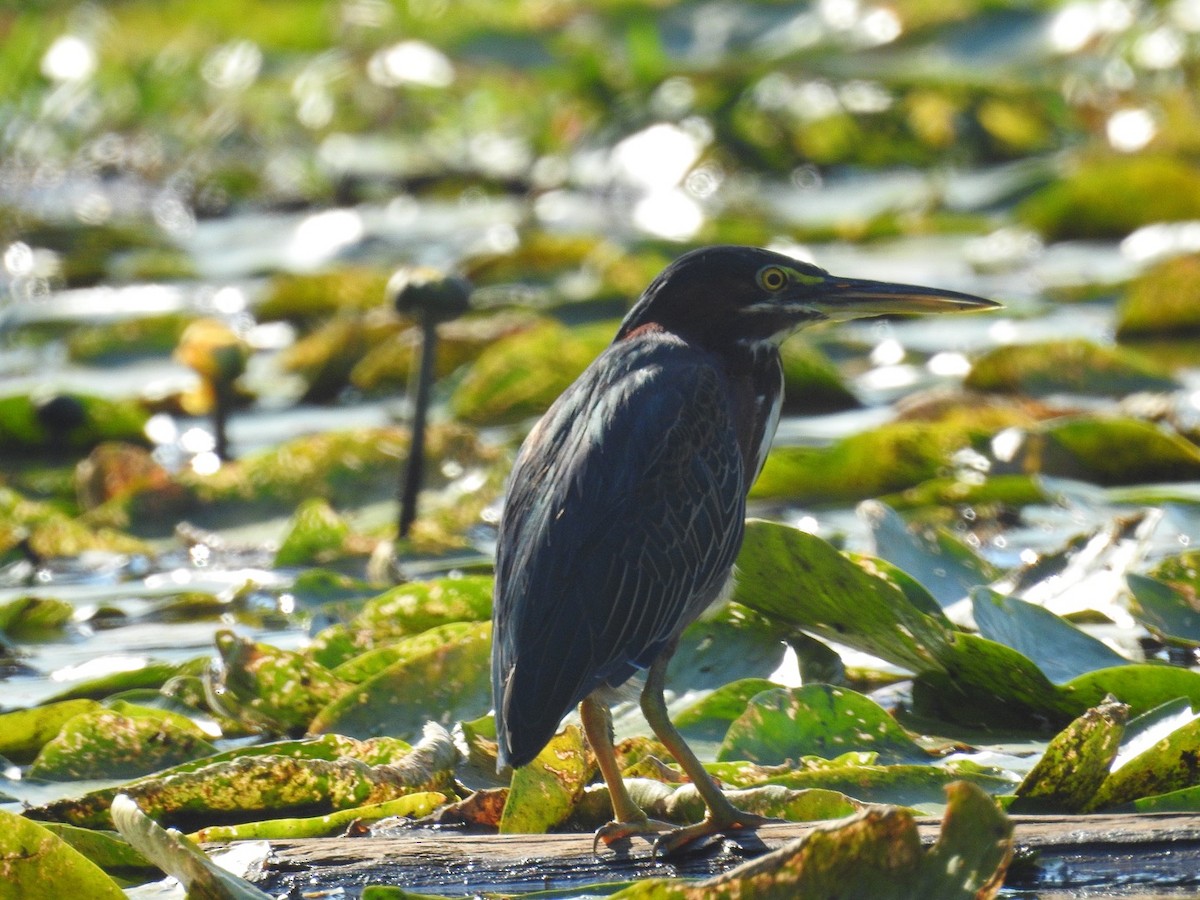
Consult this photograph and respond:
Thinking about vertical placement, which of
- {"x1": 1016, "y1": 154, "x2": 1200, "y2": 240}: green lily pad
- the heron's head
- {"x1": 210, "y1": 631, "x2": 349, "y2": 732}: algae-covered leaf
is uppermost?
{"x1": 1016, "y1": 154, "x2": 1200, "y2": 240}: green lily pad

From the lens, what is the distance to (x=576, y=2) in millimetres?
12031

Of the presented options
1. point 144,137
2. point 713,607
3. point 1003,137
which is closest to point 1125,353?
point 713,607

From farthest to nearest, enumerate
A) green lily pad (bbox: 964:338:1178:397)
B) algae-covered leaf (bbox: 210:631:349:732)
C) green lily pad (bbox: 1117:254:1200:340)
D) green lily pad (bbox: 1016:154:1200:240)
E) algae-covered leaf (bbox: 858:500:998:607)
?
green lily pad (bbox: 1016:154:1200:240), green lily pad (bbox: 1117:254:1200:340), green lily pad (bbox: 964:338:1178:397), algae-covered leaf (bbox: 858:500:998:607), algae-covered leaf (bbox: 210:631:349:732)

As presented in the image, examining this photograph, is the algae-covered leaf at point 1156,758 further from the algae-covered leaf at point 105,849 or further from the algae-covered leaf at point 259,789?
the algae-covered leaf at point 105,849

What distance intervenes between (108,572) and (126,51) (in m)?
7.90

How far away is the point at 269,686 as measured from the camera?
3.23 meters

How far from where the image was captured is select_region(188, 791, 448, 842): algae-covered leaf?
265 centimetres

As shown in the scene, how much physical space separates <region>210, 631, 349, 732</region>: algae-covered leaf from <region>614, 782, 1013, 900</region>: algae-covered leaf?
123 cm

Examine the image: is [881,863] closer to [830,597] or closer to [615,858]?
[615,858]

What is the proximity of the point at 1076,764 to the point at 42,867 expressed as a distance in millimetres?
Result: 1357

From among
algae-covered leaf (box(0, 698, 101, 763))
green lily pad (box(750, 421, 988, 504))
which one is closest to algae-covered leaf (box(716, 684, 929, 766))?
algae-covered leaf (box(0, 698, 101, 763))

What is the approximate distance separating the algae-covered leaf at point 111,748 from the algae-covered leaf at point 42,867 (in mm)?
727

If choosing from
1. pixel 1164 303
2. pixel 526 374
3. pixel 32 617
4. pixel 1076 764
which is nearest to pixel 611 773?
pixel 1076 764

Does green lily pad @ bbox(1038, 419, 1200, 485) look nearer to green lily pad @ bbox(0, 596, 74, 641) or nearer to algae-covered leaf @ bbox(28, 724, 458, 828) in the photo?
A: algae-covered leaf @ bbox(28, 724, 458, 828)
